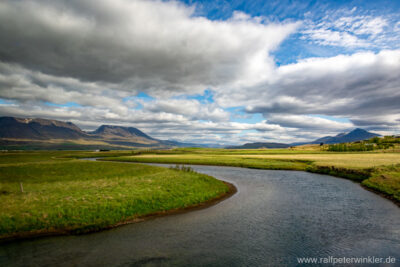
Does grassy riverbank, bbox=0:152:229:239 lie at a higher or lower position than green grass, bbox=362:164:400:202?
lower

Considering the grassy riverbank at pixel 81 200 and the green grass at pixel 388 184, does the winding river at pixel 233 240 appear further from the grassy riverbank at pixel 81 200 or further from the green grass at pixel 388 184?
the green grass at pixel 388 184

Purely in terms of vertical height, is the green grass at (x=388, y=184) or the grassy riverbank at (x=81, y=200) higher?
the green grass at (x=388, y=184)

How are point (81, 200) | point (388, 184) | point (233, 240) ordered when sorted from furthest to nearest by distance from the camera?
point (388, 184) → point (81, 200) → point (233, 240)

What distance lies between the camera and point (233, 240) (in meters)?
20.1

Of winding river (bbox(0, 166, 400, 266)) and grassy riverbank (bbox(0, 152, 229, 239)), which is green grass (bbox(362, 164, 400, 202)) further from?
grassy riverbank (bbox(0, 152, 229, 239))

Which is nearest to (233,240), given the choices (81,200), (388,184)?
(81,200)

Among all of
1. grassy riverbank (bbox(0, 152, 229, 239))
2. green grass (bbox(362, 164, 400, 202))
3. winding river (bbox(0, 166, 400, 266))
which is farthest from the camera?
green grass (bbox(362, 164, 400, 202))

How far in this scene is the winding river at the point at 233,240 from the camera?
1664cm

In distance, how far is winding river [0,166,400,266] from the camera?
54.6ft

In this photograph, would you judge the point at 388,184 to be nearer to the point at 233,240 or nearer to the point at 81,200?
the point at 233,240

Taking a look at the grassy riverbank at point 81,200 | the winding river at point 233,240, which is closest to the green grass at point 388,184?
the winding river at point 233,240

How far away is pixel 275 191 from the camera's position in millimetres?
41188

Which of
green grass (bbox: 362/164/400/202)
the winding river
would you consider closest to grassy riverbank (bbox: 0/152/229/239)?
the winding river

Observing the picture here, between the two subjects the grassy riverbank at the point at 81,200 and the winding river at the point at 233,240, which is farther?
the grassy riverbank at the point at 81,200
